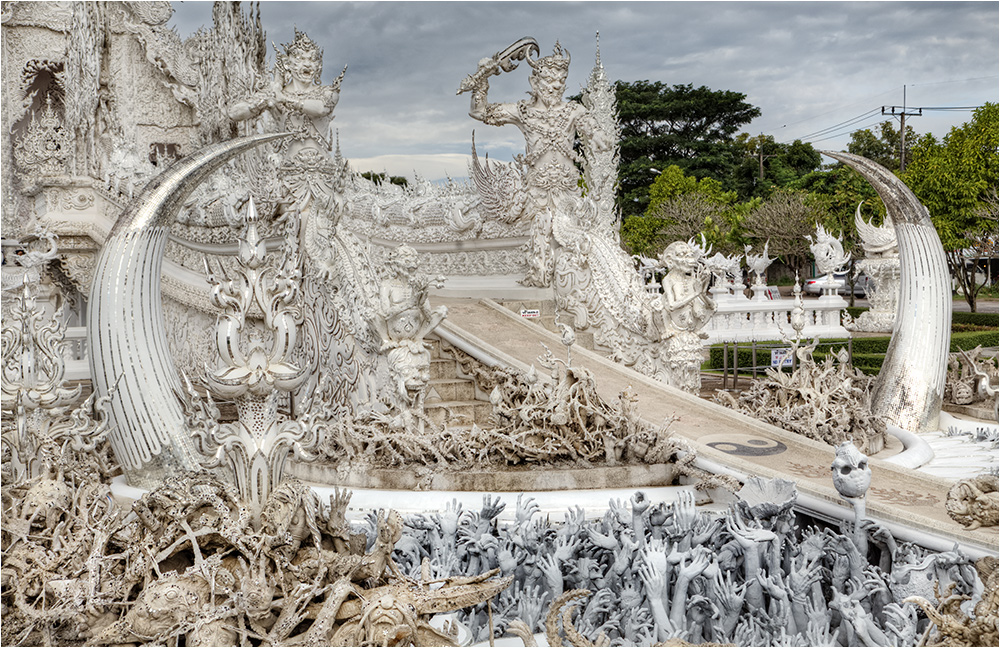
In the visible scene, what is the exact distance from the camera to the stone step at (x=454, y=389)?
8.01 meters

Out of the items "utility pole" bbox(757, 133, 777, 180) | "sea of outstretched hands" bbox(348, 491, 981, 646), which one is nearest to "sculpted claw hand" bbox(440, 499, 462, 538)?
"sea of outstretched hands" bbox(348, 491, 981, 646)

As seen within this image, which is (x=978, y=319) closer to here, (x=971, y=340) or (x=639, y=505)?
(x=971, y=340)

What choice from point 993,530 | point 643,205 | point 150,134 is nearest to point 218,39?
point 150,134

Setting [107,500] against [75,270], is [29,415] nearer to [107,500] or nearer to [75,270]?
[107,500]

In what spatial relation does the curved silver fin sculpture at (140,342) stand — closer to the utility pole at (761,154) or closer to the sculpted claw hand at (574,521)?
the sculpted claw hand at (574,521)

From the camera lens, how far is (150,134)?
42.2ft

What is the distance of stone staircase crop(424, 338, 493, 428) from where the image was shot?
750cm

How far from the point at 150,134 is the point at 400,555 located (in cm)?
983

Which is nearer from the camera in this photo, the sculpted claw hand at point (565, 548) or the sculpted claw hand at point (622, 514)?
the sculpted claw hand at point (565, 548)

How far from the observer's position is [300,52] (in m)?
7.98

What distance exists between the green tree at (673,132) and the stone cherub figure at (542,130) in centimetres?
1998

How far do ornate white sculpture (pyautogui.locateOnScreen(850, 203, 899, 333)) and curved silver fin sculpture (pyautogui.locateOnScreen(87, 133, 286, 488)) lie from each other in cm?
1489

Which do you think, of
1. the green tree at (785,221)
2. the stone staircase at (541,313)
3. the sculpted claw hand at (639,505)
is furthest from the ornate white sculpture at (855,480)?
the green tree at (785,221)

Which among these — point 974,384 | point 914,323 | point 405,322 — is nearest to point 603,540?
point 405,322
